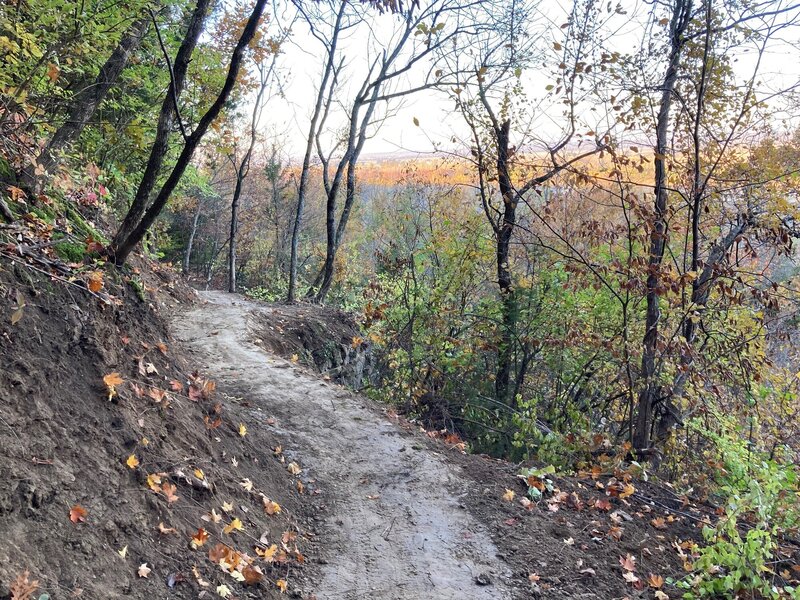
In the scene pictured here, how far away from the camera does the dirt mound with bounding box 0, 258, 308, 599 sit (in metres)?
2.48

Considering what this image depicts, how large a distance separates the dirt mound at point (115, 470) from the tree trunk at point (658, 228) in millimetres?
4757

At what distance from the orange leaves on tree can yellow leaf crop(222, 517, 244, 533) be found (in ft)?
3.32

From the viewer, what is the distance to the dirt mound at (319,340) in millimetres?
10891

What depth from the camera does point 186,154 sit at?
4414 mm

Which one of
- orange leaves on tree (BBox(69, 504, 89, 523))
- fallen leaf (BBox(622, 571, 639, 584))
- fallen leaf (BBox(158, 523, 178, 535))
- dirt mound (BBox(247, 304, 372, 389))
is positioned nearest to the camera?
orange leaves on tree (BBox(69, 504, 89, 523))

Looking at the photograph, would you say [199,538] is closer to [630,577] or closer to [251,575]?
[251,575]

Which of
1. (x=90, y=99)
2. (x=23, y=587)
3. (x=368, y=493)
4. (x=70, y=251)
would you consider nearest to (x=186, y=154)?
(x=70, y=251)

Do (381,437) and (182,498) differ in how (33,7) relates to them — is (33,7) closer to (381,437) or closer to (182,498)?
(182,498)

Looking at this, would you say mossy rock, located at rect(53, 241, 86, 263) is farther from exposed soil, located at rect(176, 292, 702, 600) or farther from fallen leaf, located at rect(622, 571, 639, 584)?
fallen leaf, located at rect(622, 571, 639, 584)

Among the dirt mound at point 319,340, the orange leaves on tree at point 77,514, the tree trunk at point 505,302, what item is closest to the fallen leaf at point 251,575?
the orange leaves on tree at point 77,514

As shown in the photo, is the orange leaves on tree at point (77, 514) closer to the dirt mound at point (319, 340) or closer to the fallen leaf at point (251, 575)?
the fallen leaf at point (251, 575)

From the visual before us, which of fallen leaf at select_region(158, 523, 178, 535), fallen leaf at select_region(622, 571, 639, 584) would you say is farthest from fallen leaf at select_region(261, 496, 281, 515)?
fallen leaf at select_region(622, 571, 639, 584)

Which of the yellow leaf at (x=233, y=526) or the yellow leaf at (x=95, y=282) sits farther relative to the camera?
the yellow leaf at (x=95, y=282)

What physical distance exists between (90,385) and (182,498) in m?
0.94
